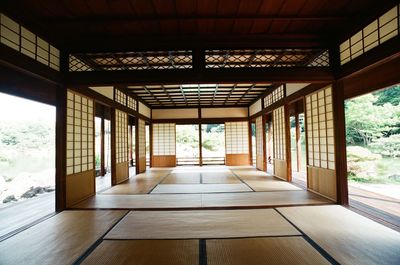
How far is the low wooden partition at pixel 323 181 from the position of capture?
13.5 feet

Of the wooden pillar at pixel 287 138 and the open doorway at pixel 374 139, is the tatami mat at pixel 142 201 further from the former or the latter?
the open doorway at pixel 374 139

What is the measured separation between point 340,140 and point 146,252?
141 inches

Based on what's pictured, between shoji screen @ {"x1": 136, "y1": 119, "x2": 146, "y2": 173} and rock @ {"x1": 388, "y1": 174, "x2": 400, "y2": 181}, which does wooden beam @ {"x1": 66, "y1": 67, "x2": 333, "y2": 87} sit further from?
rock @ {"x1": 388, "y1": 174, "x2": 400, "y2": 181}

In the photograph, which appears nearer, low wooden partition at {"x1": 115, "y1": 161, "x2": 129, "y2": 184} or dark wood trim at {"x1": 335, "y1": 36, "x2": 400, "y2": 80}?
dark wood trim at {"x1": 335, "y1": 36, "x2": 400, "y2": 80}

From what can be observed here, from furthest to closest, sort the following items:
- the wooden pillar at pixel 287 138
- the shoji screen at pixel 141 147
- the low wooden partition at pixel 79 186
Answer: the shoji screen at pixel 141 147, the wooden pillar at pixel 287 138, the low wooden partition at pixel 79 186

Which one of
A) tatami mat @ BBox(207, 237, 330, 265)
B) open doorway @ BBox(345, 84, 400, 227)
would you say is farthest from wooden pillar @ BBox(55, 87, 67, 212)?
open doorway @ BBox(345, 84, 400, 227)

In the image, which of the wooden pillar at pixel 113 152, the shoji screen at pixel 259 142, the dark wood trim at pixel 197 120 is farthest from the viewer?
the dark wood trim at pixel 197 120

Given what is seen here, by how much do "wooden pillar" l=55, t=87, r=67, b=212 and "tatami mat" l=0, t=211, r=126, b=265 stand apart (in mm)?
428

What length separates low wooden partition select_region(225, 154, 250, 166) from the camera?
10.8 meters

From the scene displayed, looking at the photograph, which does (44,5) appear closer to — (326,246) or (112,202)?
(112,202)

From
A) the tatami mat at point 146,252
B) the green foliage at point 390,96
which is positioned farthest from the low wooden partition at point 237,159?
the tatami mat at point 146,252

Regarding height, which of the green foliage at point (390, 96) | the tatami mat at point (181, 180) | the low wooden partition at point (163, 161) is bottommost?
the tatami mat at point (181, 180)

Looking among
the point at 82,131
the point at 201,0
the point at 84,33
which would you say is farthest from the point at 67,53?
the point at 201,0

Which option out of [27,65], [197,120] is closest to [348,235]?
[27,65]
